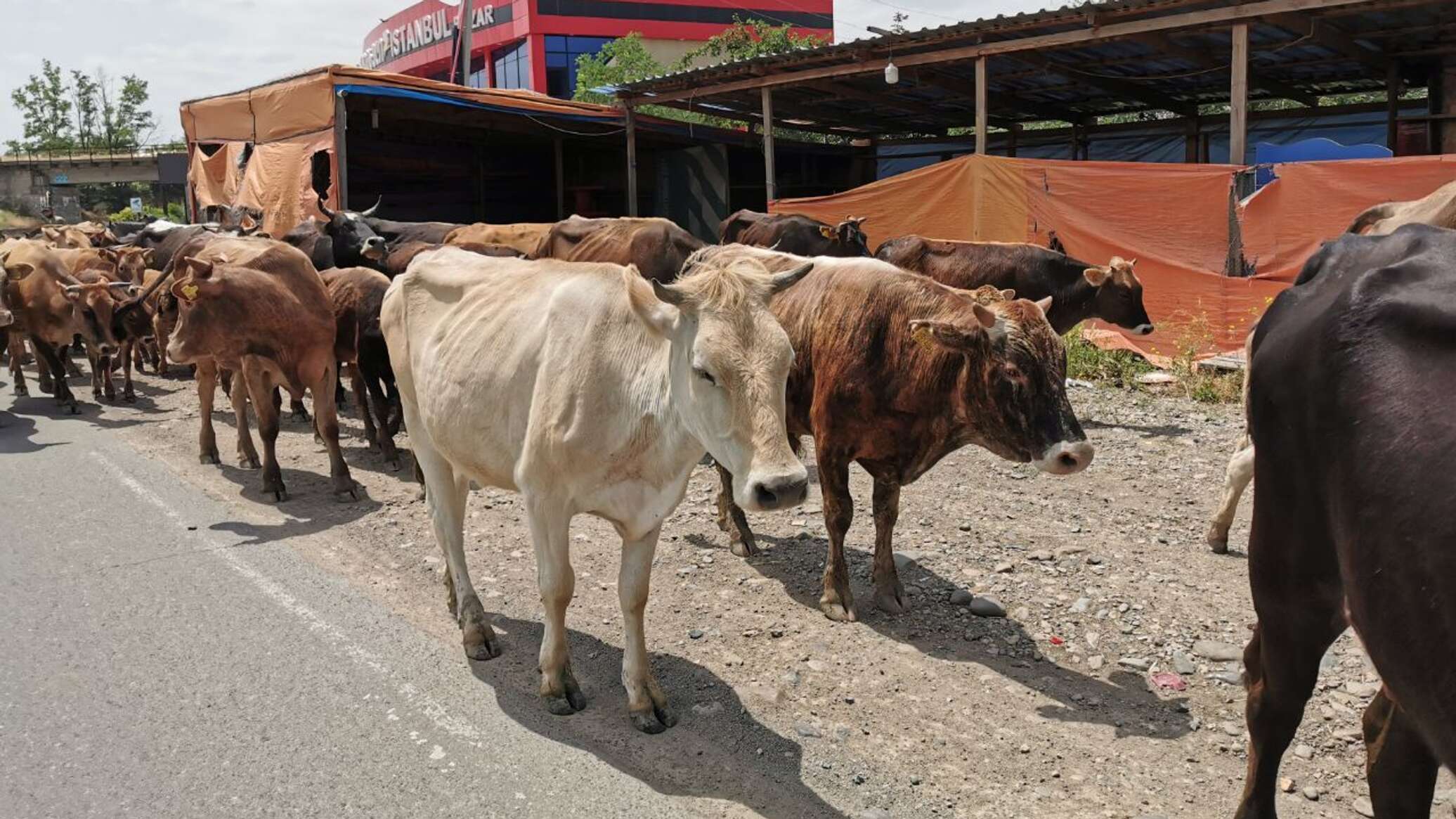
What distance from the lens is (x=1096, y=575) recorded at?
596cm

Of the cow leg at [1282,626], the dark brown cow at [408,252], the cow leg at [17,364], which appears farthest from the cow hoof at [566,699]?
the cow leg at [17,364]

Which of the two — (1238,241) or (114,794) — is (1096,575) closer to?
(114,794)

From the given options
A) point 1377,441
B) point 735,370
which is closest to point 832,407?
point 735,370

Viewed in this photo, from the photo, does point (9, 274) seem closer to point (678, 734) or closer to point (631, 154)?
point (631, 154)

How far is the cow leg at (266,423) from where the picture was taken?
825cm

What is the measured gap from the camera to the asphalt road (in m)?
3.84

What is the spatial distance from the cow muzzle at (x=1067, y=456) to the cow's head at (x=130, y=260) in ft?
46.9

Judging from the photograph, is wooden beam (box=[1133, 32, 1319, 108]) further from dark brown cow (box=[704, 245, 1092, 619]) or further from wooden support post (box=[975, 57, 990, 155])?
dark brown cow (box=[704, 245, 1092, 619])

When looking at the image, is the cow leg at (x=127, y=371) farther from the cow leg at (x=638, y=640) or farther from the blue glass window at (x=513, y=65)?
the blue glass window at (x=513, y=65)

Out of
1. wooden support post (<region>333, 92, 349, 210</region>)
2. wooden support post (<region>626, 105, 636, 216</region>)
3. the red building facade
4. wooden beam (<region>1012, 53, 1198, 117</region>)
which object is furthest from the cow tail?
the red building facade

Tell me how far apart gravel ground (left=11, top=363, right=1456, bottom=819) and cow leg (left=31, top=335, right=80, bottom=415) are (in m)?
5.70

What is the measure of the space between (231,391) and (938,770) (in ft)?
25.8

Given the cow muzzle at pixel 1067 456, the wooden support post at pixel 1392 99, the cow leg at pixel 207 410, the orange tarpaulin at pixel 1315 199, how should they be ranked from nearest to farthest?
the cow muzzle at pixel 1067 456 → the cow leg at pixel 207 410 → the orange tarpaulin at pixel 1315 199 → the wooden support post at pixel 1392 99

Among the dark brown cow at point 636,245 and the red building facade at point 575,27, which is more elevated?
the red building facade at point 575,27
